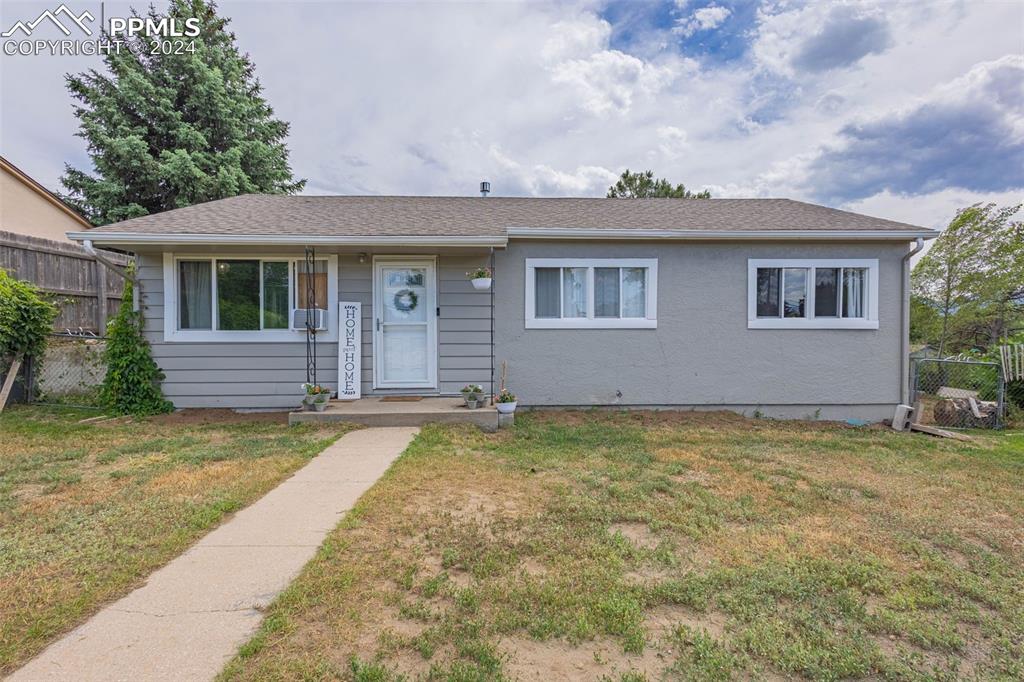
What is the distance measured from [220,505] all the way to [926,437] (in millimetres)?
8340

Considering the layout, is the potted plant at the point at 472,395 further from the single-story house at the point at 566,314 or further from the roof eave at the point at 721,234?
the roof eave at the point at 721,234

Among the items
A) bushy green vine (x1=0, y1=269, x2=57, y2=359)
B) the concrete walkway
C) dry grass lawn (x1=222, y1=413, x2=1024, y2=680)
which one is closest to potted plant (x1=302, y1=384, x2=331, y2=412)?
dry grass lawn (x1=222, y1=413, x2=1024, y2=680)

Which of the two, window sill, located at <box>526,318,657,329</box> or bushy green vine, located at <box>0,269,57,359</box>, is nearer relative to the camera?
bushy green vine, located at <box>0,269,57,359</box>

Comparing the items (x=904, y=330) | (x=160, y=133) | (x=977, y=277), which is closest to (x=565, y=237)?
(x=904, y=330)

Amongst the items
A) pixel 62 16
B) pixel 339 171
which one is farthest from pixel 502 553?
pixel 339 171

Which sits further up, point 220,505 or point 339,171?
point 339,171

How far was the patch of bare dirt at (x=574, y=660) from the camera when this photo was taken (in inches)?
66.2

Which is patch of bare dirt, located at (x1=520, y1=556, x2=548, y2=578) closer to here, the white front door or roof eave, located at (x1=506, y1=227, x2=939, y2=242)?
the white front door

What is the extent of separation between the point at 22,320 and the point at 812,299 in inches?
484

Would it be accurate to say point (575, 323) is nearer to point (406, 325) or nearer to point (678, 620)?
point (406, 325)

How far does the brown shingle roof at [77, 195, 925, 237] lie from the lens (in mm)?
6234

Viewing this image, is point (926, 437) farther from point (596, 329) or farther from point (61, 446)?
point (61, 446)

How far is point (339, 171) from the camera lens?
15867mm

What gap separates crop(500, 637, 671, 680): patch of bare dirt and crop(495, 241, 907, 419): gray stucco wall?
16.8 ft
